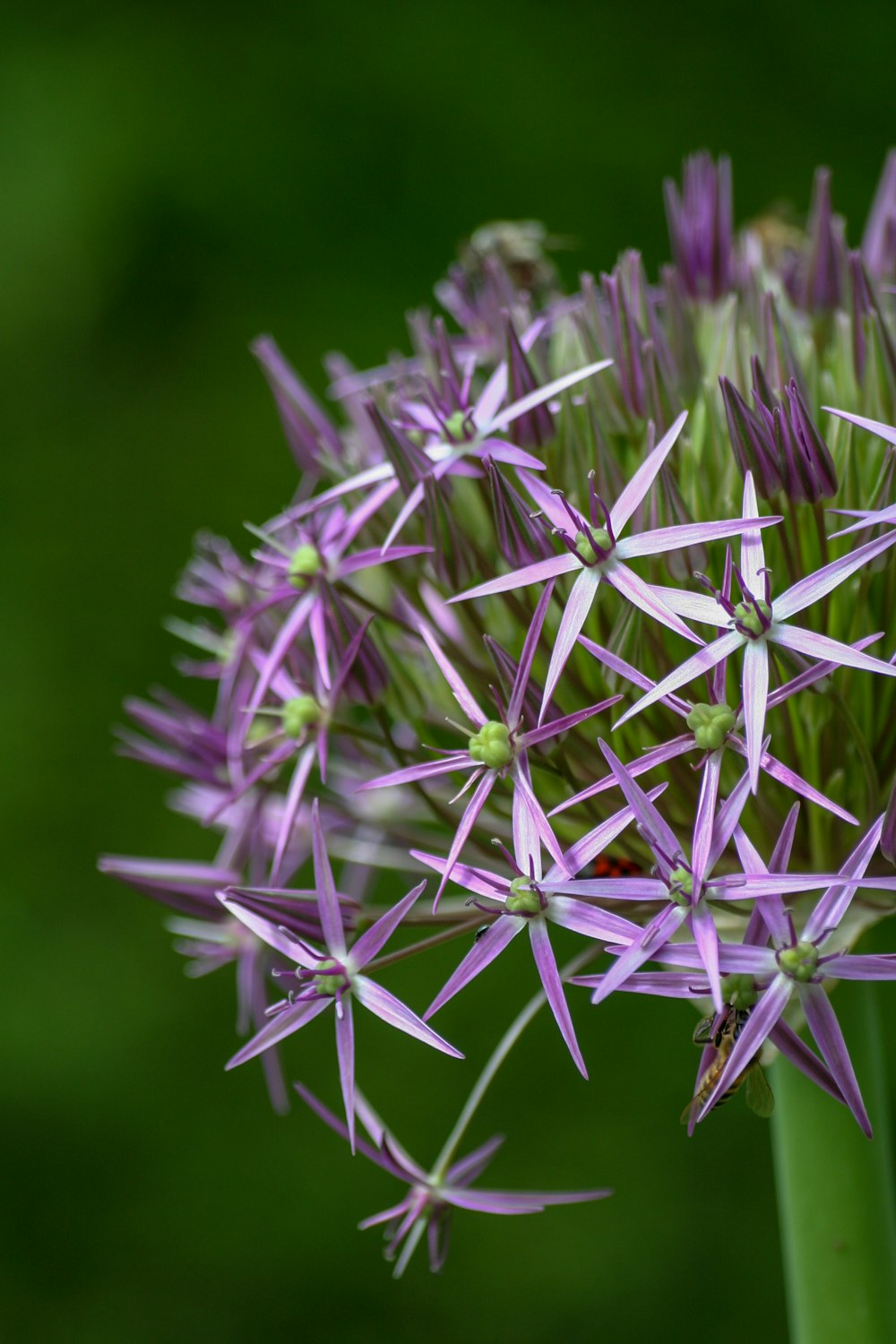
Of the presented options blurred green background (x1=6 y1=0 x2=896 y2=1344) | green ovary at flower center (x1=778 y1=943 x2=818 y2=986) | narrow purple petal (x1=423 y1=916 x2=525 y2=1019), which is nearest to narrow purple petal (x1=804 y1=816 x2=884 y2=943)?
green ovary at flower center (x1=778 y1=943 x2=818 y2=986)

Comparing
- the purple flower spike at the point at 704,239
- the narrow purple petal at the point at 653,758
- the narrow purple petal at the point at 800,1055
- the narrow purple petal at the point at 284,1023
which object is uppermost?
the purple flower spike at the point at 704,239

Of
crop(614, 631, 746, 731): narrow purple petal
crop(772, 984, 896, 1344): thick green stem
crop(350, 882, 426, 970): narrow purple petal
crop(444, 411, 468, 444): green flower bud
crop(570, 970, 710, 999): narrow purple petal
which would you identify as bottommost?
crop(772, 984, 896, 1344): thick green stem

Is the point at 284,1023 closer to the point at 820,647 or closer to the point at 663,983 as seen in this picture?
the point at 663,983

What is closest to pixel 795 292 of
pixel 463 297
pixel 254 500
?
pixel 463 297

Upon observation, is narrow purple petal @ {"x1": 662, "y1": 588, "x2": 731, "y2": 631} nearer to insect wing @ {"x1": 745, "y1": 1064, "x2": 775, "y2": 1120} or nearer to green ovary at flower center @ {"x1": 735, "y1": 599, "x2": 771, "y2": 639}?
green ovary at flower center @ {"x1": 735, "y1": 599, "x2": 771, "y2": 639}

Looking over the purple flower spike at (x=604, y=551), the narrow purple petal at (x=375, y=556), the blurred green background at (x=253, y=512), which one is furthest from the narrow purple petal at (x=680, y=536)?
the blurred green background at (x=253, y=512)

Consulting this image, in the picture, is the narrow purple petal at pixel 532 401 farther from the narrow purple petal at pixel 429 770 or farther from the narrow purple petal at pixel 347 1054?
the narrow purple petal at pixel 347 1054

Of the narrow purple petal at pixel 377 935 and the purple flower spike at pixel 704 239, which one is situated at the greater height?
the purple flower spike at pixel 704 239
